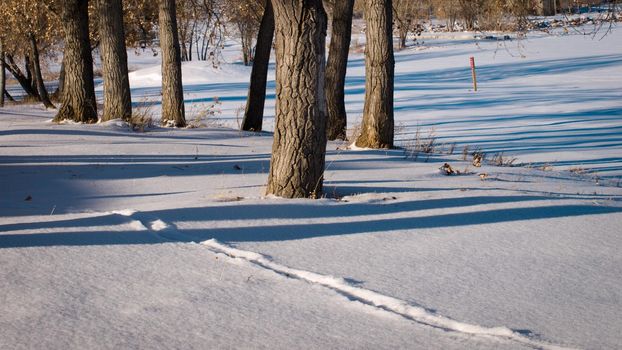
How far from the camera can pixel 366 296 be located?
4.10 m

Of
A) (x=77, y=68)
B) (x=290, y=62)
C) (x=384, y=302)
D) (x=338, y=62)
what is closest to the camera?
(x=384, y=302)

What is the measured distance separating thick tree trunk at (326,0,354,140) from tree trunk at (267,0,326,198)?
6970 mm

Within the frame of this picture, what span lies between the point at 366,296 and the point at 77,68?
1137 cm

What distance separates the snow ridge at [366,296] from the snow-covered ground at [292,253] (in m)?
0.01

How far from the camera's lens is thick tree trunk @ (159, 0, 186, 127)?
14820 mm

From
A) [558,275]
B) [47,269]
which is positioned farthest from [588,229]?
[47,269]

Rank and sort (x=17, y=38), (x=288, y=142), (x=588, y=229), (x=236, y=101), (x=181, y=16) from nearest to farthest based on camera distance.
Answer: (x=588, y=229) → (x=288, y=142) → (x=181, y=16) → (x=17, y=38) → (x=236, y=101)

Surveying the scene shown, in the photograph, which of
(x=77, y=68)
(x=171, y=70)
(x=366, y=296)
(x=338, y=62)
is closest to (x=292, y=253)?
(x=366, y=296)

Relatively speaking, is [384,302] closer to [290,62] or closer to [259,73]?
[290,62]

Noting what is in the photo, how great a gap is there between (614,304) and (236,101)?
26.6 meters

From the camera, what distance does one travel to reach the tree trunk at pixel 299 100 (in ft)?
21.2

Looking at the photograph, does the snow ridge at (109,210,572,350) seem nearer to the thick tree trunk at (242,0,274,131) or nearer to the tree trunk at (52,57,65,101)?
the thick tree trunk at (242,0,274,131)

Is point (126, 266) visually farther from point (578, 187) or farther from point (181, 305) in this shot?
point (578, 187)

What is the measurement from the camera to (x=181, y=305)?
3906 mm
